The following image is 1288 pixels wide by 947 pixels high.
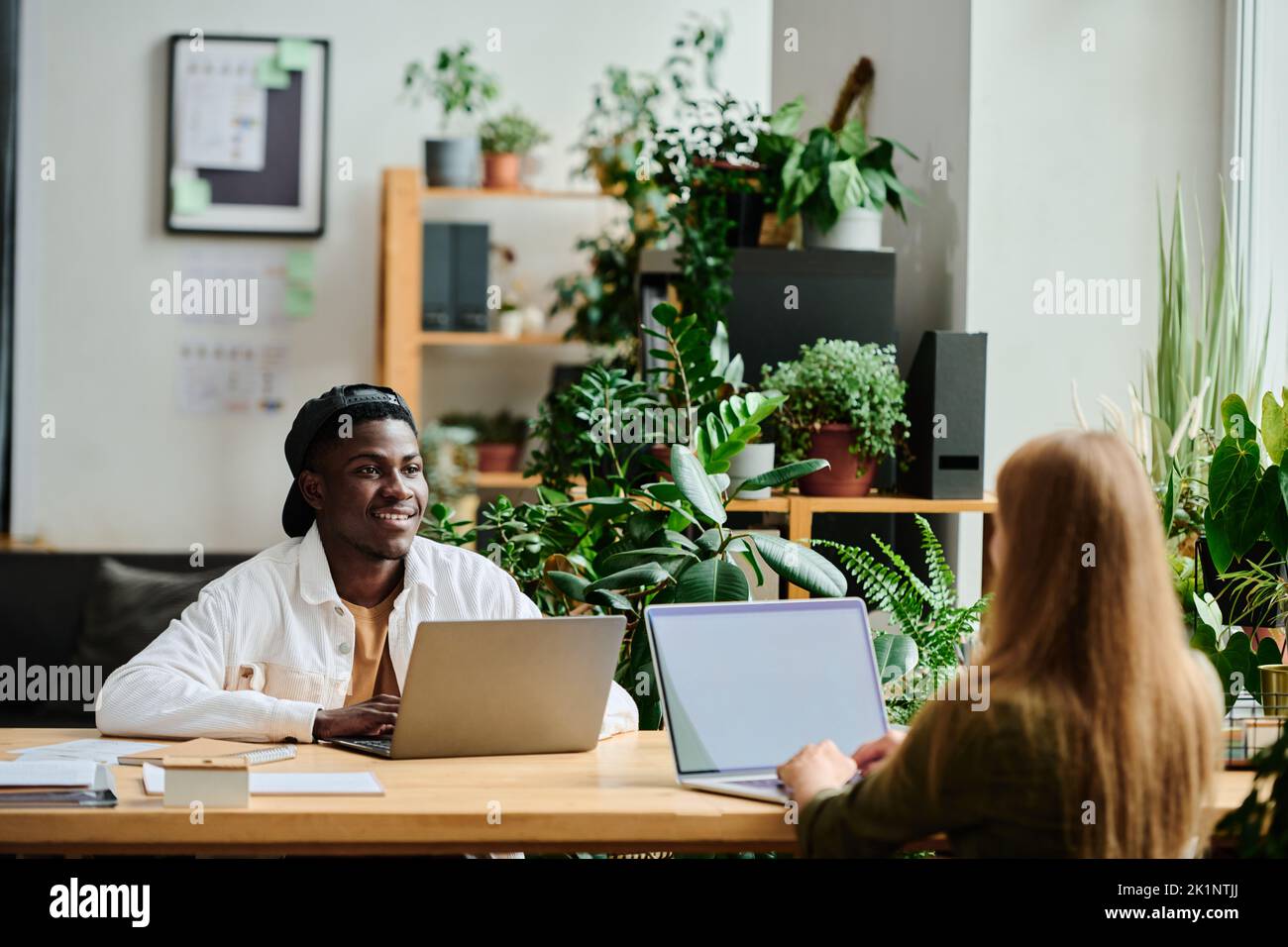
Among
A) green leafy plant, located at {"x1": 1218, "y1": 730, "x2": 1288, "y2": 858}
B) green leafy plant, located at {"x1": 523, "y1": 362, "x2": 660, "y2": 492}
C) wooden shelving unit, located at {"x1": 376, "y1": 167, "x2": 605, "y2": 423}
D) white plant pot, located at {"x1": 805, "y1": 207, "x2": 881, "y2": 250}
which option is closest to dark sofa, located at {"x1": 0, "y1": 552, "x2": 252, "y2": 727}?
green leafy plant, located at {"x1": 523, "y1": 362, "x2": 660, "y2": 492}

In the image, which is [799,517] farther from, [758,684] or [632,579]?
[758,684]

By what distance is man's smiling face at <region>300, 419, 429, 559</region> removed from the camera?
2.31m

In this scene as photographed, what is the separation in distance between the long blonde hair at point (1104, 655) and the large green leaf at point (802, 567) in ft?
3.08

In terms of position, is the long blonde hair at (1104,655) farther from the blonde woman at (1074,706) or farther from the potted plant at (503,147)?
the potted plant at (503,147)

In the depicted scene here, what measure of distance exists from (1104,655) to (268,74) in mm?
4832

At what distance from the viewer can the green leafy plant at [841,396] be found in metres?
3.05

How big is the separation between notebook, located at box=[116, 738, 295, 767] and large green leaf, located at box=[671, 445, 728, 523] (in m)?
0.86

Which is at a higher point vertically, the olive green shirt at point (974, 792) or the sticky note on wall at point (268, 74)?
the sticky note on wall at point (268, 74)

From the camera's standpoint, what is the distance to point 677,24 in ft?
18.9

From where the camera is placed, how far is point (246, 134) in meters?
5.59

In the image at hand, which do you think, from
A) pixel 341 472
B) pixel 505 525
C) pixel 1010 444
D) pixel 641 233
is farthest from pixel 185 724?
pixel 641 233

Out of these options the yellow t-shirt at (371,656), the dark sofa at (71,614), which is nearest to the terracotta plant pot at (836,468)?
the yellow t-shirt at (371,656)

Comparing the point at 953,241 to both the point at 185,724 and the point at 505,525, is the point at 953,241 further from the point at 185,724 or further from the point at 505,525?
the point at 185,724

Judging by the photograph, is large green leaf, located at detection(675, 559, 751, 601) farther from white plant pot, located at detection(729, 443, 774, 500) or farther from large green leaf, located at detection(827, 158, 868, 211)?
large green leaf, located at detection(827, 158, 868, 211)
